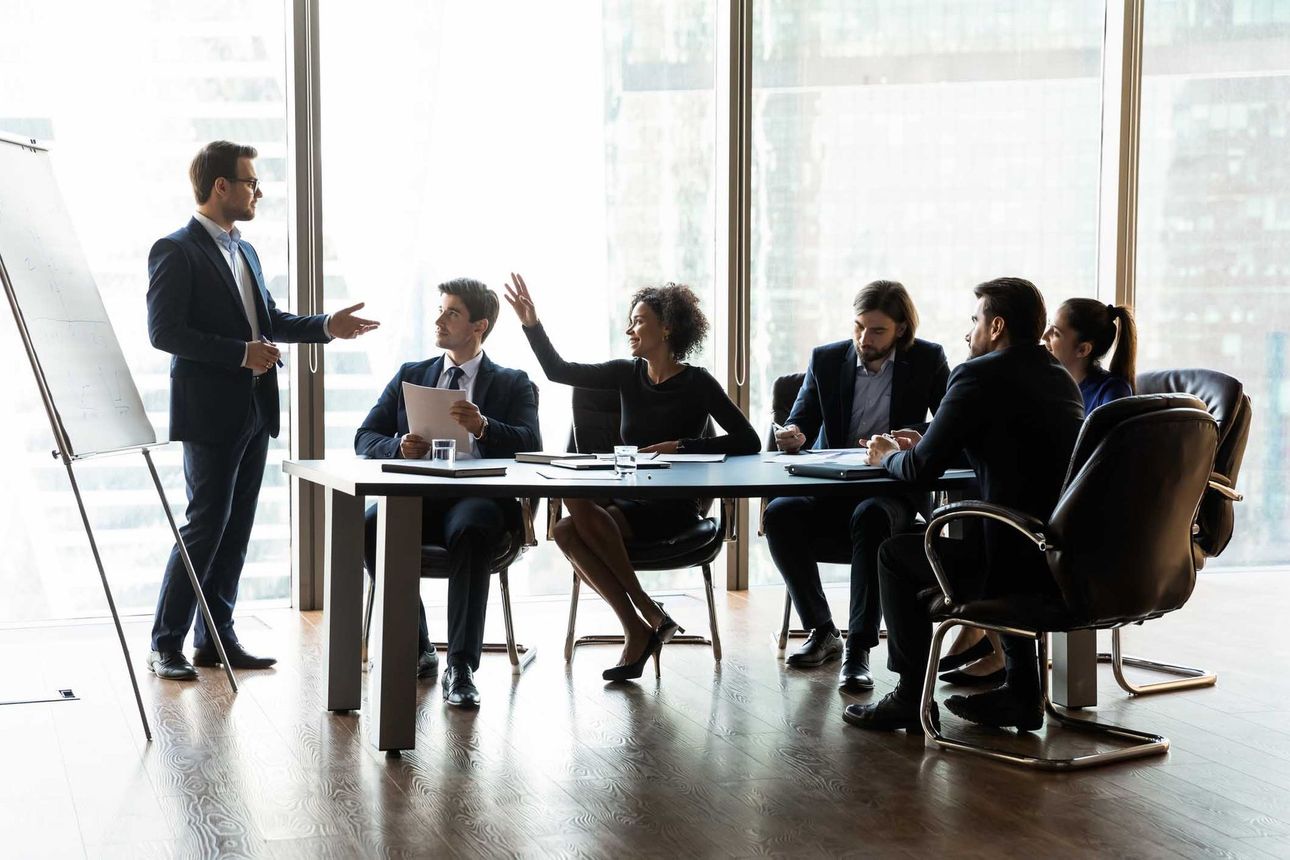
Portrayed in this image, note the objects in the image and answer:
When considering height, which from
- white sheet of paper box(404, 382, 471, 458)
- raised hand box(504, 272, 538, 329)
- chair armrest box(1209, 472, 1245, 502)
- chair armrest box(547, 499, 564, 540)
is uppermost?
raised hand box(504, 272, 538, 329)

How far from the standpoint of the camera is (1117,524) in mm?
3098

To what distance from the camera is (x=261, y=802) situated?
2996 millimetres

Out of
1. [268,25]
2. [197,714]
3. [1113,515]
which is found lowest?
[197,714]

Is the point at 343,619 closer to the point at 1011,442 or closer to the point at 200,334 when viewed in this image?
the point at 200,334

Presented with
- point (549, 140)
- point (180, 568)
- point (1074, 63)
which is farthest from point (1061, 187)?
point (180, 568)

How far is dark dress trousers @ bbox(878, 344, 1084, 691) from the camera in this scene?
3.32 metres

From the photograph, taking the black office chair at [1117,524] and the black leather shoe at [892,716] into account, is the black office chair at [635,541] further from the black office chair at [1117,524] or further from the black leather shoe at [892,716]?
the black office chair at [1117,524]

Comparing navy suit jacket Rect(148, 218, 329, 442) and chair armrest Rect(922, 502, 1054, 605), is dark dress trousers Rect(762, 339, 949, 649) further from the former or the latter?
navy suit jacket Rect(148, 218, 329, 442)

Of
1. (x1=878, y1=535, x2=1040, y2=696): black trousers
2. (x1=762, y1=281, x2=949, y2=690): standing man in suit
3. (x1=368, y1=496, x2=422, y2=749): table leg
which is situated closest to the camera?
(x1=368, y1=496, x2=422, y2=749): table leg

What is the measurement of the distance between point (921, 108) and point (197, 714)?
13.3 ft

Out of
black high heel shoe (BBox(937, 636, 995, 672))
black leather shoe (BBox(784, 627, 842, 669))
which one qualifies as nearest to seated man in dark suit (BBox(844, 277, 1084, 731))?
black high heel shoe (BBox(937, 636, 995, 672))

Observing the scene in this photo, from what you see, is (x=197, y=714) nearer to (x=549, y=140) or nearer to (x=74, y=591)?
(x=74, y=591)

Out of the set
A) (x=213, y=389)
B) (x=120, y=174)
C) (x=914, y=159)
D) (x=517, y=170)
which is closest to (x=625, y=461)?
(x=213, y=389)

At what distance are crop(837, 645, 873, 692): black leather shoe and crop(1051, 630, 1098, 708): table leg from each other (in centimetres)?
55
